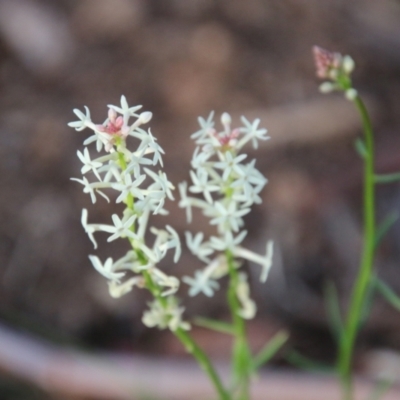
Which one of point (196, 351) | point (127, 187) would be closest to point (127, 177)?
point (127, 187)

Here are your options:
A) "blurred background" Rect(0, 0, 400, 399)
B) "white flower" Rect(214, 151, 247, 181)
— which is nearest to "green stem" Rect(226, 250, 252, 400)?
"white flower" Rect(214, 151, 247, 181)

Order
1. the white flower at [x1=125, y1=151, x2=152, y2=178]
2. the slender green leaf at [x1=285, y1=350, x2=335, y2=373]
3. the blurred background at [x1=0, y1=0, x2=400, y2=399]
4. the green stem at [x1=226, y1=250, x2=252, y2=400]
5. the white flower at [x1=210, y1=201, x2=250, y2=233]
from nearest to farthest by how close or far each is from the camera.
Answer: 1. the white flower at [x1=125, y1=151, x2=152, y2=178]
2. the white flower at [x1=210, y1=201, x2=250, y2=233]
3. the green stem at [x1=226, y1=250, x2=252, y2=400]
4. the slender green leaf at [x1=285, y1=350, x2=335, y2=373]
5. the blurred background at [x1=0, y1=0, x2=400, y2=399]

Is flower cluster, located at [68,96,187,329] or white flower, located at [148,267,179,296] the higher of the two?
flower cluster, located at [68,96,187,329]

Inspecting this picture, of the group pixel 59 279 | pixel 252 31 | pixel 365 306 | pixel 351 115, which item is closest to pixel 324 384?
pixel 365 306

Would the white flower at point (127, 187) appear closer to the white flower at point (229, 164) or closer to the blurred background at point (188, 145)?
the white flower at point (229, 164)

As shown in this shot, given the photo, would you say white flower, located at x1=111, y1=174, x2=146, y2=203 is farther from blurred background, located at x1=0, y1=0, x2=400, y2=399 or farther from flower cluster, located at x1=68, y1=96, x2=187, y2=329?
blurred background, located at x1=0, y1=0, x2=400, y2=399

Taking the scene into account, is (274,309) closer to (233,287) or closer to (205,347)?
(205,347)

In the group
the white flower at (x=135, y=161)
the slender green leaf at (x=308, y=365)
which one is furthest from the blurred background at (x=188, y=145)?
the white flower at (x=135, y=161)

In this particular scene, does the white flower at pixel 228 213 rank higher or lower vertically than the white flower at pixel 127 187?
higher
